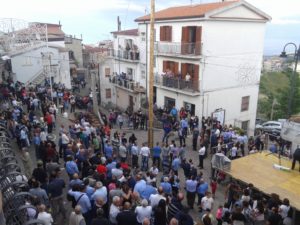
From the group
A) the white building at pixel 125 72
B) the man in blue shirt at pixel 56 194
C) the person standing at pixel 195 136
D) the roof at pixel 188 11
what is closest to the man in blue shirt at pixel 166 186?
the man in blue shirt at pixel 56 194

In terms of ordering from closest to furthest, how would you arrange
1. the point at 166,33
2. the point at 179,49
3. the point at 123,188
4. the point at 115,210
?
the point at 115,210, the point at 123,188, the point at 179,49, the point at 166,33

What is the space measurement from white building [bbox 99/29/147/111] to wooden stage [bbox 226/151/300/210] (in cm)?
1809

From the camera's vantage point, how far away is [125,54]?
1395 inches

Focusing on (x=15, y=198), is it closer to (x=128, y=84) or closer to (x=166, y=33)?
(x=166, y=33)

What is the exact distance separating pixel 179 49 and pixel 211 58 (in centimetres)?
307

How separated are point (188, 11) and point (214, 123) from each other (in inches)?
446

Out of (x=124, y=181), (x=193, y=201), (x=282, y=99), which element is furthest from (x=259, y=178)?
(x=282, y=99)

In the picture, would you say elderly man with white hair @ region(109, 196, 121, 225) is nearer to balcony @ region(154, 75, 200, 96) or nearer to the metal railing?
balcony @ region(154, 75, 200, 96)

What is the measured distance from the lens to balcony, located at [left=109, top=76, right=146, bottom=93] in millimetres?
33094

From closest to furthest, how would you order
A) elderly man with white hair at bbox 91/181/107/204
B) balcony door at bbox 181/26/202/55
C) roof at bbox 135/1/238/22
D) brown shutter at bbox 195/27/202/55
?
elderly man with white hair at bbox 91/181/107/204, brown shutter at bbox 195/27/202/55, balcony door at bbox 181/26/202/55, roof at bbox 135/1/238/22

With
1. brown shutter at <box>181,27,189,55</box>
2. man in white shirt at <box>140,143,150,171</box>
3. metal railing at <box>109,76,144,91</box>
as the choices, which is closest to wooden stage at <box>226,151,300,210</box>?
man in white shirt at <box>140,143,150,171</box>

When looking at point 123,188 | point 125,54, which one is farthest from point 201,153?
point 125,54

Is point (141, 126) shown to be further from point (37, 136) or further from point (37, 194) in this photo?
point (37, 194)

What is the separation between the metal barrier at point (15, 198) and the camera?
25.0 ft
